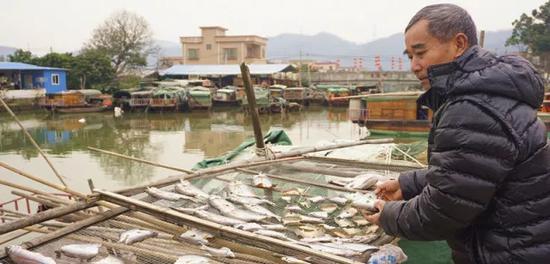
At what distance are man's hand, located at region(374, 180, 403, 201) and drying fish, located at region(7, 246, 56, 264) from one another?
2414mm

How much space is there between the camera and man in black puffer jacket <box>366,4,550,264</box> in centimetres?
173

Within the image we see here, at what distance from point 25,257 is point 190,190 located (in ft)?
6.88

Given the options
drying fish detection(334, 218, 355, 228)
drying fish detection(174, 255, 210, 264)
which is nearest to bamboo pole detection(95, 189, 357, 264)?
drying fish detection(174, 255, 210, 264)

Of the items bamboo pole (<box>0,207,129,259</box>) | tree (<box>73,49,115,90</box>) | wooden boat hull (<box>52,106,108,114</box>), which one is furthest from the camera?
tree (<box>73,49,115,90</box>)

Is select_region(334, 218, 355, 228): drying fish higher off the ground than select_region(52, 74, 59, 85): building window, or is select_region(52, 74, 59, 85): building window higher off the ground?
select_region(52, 74, 59, 85): building window

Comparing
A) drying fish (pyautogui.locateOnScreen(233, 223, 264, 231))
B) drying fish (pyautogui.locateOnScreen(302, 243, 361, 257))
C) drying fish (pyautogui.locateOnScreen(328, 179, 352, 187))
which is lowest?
drying fish (pyautogui.locateOnScreen(233, 223, 264, 231))

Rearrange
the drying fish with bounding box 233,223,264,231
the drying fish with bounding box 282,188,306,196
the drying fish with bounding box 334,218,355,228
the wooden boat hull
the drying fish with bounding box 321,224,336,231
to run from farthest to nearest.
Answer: the wooden boat hull
the drying fish with bounding box 282,188,306,196
the drying fish with bounding box 334,218,355,228
the drying fish with bounding box 321,224,336,231
the drying fish with bounding box 233,223,264,231

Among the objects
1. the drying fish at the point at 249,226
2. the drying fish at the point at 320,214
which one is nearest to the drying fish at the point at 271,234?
the drying fish at the point at 249,226

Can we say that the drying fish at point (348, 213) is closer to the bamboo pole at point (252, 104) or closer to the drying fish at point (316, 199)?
the drying fish at point (316, 199)

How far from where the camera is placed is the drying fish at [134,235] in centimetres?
368

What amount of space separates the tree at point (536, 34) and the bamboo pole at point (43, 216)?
43016 millimetres

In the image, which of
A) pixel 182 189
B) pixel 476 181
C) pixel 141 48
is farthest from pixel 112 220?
pixel 141 48

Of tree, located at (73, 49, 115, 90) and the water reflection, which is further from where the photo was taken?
tree, located at (73, 49, 115, 90)

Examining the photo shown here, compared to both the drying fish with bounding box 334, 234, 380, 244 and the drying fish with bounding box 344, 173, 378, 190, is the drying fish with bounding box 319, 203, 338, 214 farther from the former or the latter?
the drying fish with bounding box 334, 234, 380, 244
